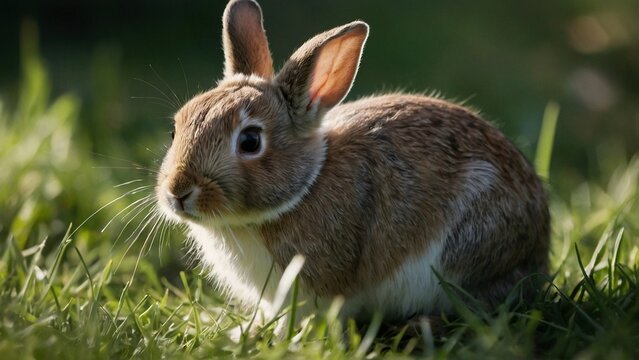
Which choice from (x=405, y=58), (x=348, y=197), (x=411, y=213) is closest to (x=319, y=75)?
(x=348, y=197)

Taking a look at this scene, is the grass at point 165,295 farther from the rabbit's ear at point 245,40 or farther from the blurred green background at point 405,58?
the rabbit's ear at point 245,40

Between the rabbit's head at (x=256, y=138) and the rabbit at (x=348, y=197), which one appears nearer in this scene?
the rabbit's head at (x=256, y=138)

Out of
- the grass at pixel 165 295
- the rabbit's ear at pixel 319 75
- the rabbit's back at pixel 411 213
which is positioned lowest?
the grass at pixel 165 295

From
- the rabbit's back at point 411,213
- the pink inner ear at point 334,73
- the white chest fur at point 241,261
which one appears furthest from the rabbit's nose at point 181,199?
the pink inner ear at point 334,73

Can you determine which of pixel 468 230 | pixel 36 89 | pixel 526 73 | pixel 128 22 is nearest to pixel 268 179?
pixel 468 230

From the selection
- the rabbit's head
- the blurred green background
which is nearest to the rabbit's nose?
the rabbit's head

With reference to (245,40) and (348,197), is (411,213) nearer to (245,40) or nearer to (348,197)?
(348,197)

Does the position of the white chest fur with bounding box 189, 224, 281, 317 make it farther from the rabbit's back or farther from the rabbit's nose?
the rabbit's nose
